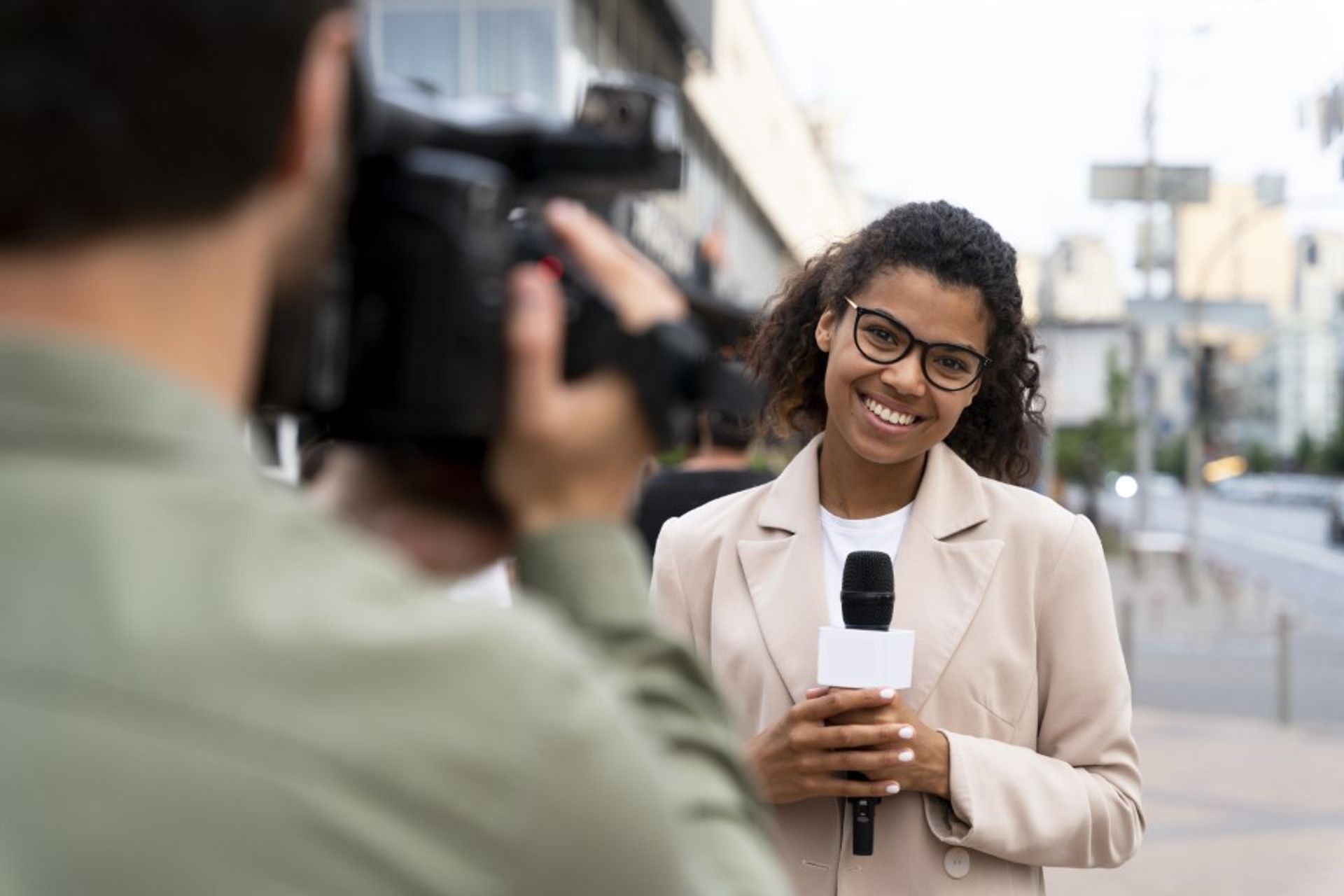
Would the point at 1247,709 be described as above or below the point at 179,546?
below

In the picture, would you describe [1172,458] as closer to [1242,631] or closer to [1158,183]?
[1158,183]

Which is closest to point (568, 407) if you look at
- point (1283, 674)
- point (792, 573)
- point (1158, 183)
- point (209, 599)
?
point (209, 599)

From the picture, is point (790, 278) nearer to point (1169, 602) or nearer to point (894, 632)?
point (894, 632)

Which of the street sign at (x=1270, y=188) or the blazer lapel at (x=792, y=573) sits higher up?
the street sign at (x=1270, y=188)

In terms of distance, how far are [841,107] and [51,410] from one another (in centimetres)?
8786

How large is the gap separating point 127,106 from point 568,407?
14.1 inches

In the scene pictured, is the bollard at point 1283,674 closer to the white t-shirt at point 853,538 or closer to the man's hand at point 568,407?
the white t-shirt at point 853,538

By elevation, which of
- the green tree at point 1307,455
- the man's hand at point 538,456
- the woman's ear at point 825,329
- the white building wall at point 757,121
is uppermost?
the white building wall at point 757,121

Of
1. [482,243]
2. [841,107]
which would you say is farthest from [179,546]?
[841,107]

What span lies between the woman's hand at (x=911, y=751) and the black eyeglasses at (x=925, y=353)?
61cm

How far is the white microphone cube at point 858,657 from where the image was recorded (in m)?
2.75

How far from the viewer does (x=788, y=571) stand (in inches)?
123

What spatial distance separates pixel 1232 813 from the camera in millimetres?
9867

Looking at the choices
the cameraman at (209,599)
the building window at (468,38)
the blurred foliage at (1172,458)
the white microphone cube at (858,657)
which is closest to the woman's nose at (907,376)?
the white microphone cube at (858,657)
